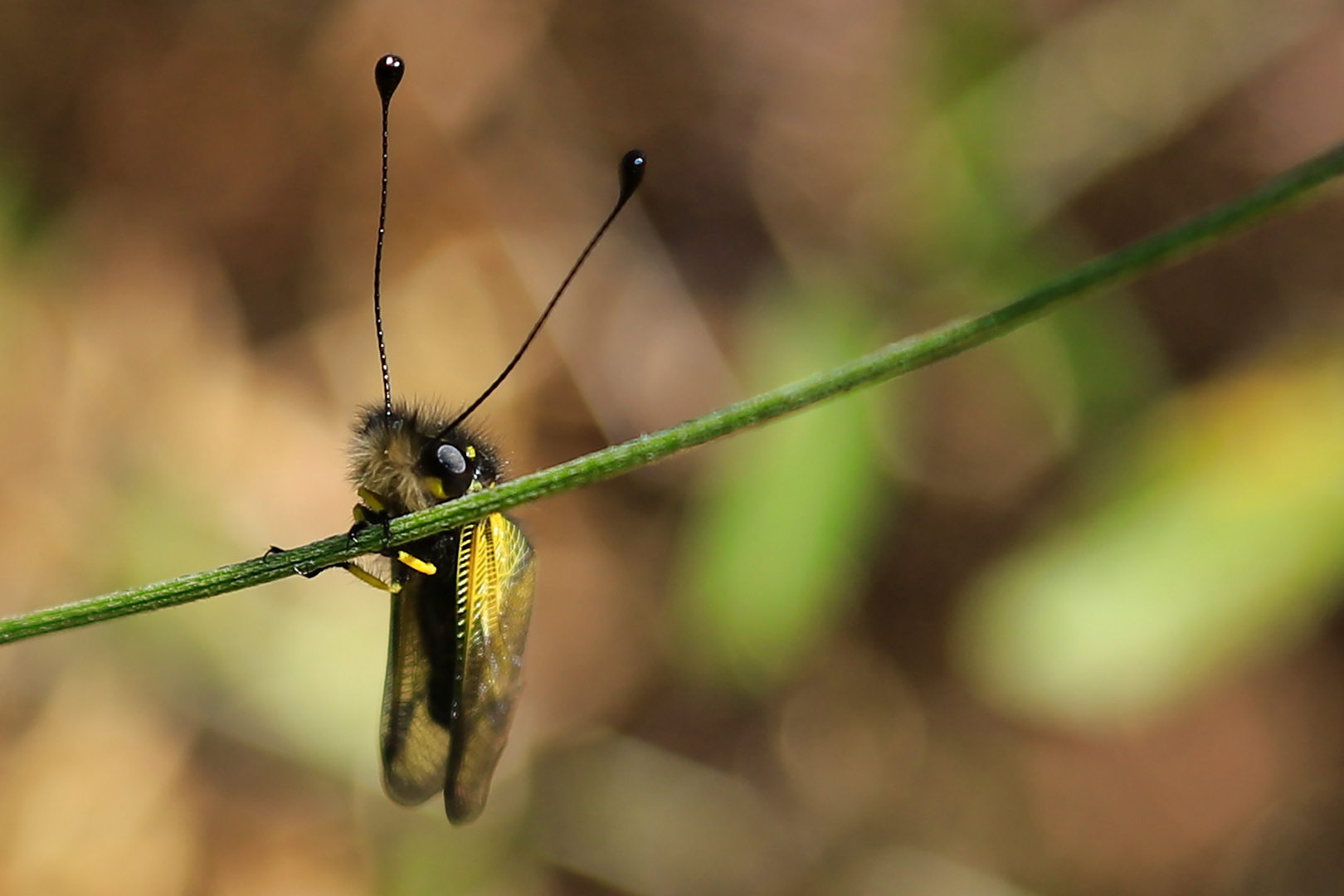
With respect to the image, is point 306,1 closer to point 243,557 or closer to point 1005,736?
point 243,557

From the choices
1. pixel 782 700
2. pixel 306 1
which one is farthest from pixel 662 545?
pixel 306 1

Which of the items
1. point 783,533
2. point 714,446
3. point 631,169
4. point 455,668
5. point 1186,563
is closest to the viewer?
point 631,169

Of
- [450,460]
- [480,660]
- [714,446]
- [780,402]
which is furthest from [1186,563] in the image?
[780,402]

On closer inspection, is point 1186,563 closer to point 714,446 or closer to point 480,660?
point 714,446

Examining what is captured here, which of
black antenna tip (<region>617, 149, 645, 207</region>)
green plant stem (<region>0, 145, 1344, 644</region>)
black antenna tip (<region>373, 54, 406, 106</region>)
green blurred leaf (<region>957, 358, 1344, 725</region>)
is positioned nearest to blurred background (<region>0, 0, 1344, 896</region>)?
green blurred leaf (<region>957, 358, 1344, 725</region>)

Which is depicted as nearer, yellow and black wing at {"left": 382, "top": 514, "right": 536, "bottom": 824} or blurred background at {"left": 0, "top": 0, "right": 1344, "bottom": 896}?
yellow and black wing at {"left": 382, "top": 514, "right": 536, "bottom": 824}

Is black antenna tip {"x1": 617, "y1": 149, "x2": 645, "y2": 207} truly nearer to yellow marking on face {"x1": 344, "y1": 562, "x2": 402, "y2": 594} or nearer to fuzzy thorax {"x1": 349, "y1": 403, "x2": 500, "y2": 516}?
fuzzy thorax {"x1": 349, "y1": 403, "x2": 500, "y2": 516}

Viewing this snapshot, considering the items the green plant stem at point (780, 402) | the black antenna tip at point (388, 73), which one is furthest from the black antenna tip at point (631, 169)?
the green plant stem at point (780, 402)
